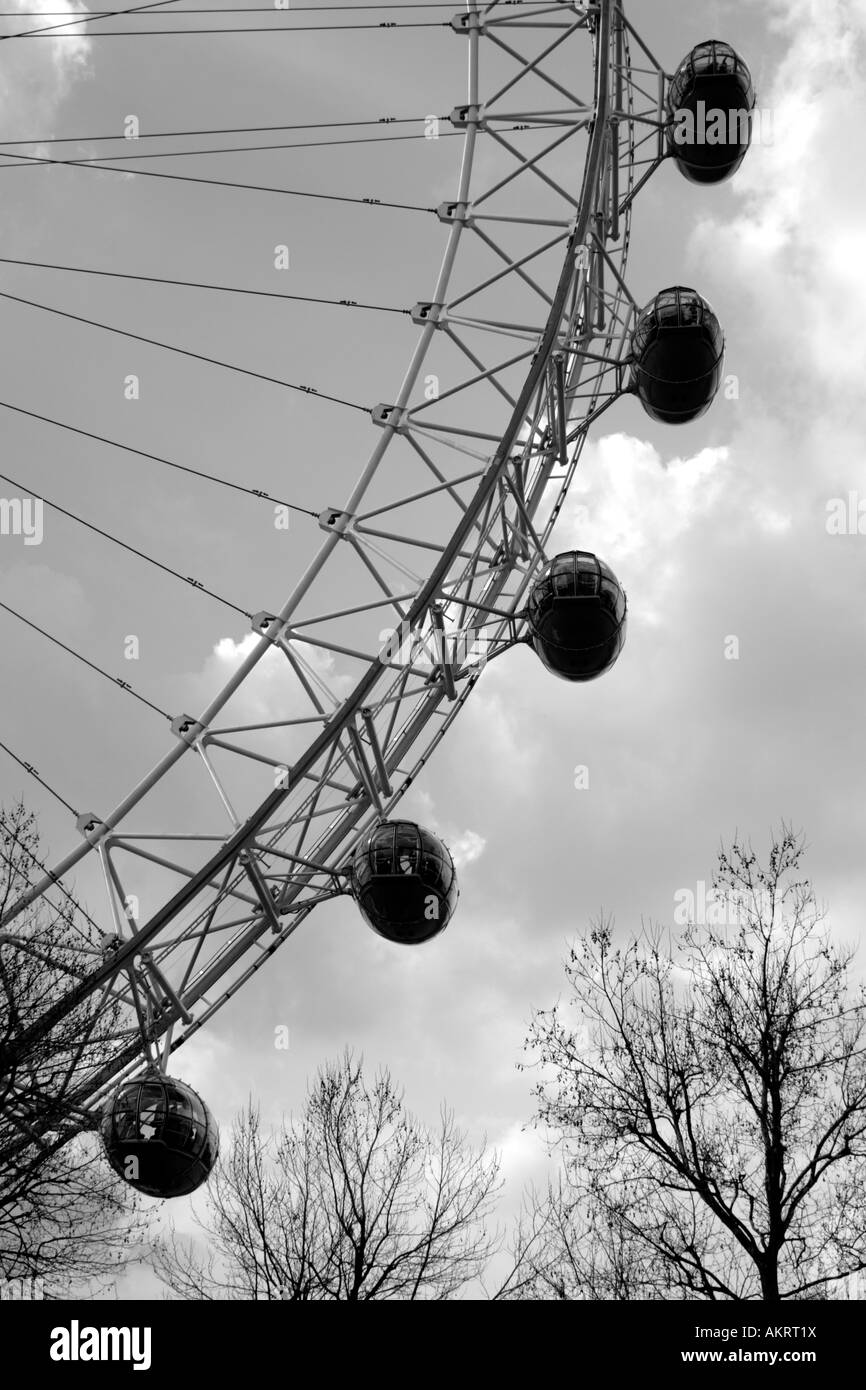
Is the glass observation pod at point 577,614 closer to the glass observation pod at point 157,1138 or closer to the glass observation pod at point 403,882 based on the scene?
the glass observation pod at point 403,882

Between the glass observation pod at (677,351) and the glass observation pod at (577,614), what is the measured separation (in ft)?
8.41

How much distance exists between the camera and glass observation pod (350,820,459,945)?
16.6 m

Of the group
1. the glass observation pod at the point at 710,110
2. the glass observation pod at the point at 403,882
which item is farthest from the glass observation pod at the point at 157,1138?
the glass observation pod at the point at 710,110

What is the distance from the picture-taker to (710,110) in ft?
67.0

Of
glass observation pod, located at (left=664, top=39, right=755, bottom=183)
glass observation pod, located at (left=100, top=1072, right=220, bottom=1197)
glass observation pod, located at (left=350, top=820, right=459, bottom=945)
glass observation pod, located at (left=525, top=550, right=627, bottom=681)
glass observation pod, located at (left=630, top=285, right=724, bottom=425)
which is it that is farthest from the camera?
glass observation pod, located at (left=664, top=39, right=755, bottom=183)

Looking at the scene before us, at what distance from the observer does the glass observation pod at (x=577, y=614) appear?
17.4m

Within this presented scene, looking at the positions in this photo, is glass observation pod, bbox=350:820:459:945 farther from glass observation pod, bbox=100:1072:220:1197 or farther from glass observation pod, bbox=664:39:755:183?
glass observation pod, bbox=664:39:755:183

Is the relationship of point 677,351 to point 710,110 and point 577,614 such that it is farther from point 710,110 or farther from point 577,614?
point 710,110

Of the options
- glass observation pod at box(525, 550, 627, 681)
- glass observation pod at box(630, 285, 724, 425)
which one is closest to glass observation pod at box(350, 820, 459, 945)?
glass observation pod at box(525, 550, 627, 681)

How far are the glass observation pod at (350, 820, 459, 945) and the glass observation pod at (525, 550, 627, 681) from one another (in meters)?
2.49

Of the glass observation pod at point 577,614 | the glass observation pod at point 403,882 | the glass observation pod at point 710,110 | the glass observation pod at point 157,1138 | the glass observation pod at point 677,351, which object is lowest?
the glass observation pod at point 157,1138

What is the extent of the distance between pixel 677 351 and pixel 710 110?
402 centimetres
